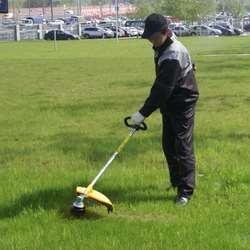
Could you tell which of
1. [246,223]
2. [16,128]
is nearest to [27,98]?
[16,128]

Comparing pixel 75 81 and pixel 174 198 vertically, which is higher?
pixel 174 198

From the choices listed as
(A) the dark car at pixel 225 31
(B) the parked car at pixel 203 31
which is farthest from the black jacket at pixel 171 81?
(A) the dark car at pixel 225 31

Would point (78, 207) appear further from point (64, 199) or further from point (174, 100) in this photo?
point (174, 100)

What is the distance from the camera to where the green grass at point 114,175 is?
564 cm

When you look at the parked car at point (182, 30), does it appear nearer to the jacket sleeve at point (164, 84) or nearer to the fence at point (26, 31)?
the fence at point (26, 31)

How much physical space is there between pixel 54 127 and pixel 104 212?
614 cm

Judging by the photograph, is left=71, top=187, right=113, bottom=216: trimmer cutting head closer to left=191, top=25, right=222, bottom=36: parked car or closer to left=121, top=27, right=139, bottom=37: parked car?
left=121, top=27, right=139, bottom=37: parked car

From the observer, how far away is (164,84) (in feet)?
20.2

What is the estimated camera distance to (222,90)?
17844 mm

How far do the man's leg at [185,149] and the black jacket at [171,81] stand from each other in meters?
0.11

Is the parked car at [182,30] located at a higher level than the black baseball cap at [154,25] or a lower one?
→ lower

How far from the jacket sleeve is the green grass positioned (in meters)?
1.06

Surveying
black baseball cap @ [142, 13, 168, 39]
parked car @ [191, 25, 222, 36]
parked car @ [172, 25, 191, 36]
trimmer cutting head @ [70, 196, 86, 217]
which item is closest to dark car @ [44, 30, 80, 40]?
parked car @ [172, 25, 191, 36]

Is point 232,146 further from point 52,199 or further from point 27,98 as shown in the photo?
point 27,98
